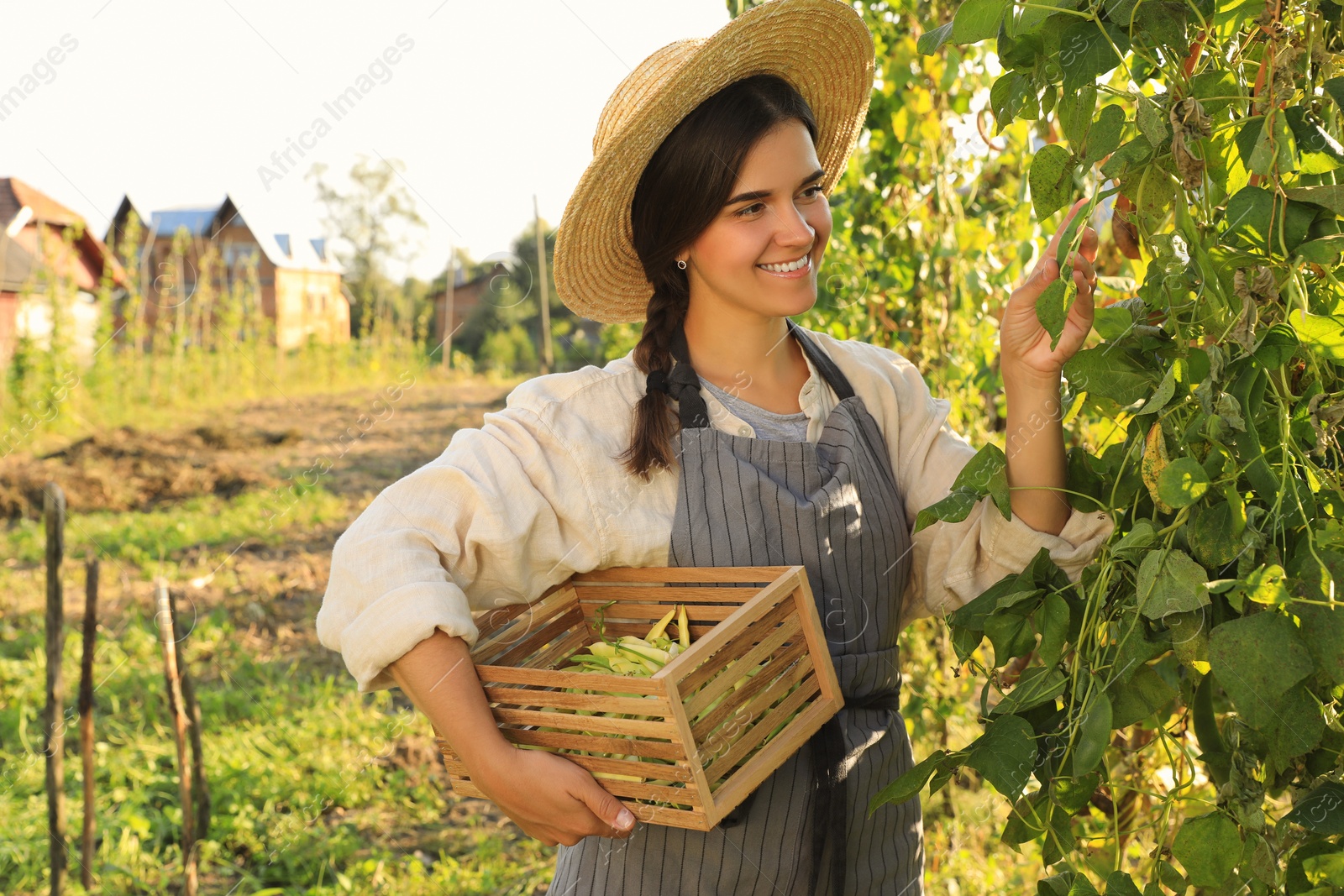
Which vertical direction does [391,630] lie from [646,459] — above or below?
below

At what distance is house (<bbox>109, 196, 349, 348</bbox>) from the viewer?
8.24m

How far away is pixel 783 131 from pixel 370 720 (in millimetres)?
2899

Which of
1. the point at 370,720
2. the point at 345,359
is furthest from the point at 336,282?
the point at 370,720

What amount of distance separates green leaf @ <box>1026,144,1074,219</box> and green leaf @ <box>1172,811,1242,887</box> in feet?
1.85

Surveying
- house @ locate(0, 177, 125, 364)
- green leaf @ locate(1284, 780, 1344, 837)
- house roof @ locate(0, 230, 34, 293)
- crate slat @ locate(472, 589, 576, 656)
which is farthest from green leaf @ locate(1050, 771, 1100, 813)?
house roof @ locate(0, 230, 34, 293)

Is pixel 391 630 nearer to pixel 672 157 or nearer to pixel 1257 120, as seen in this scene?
A: pixel 672 157

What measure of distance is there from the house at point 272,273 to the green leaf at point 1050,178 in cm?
741

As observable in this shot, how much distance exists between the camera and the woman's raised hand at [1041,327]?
47.0 inches

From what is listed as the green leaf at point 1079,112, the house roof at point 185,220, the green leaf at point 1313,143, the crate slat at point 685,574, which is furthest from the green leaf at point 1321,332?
the house roof at point 185,220


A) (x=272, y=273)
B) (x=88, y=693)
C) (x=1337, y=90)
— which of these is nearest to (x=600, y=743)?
(x=1337, y=90)

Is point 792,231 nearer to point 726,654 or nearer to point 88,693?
point 726,654

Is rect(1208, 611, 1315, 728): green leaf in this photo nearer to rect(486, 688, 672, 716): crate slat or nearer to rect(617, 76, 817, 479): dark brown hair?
rect(486, 688, 672, 716): crate slat

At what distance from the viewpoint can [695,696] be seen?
116cm

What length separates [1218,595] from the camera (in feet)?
3.02
